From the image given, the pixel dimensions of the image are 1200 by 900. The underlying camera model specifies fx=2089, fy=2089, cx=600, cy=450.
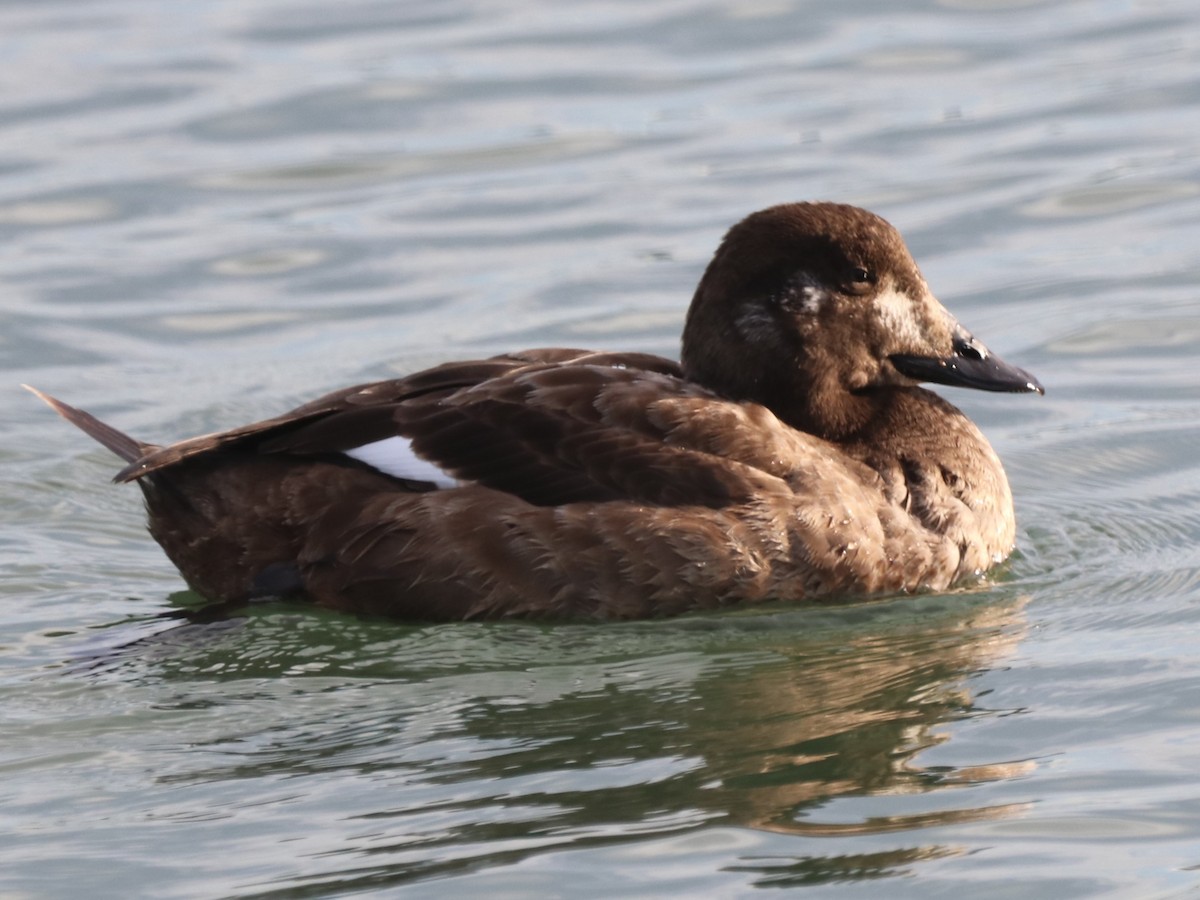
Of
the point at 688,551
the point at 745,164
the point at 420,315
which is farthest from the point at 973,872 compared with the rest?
the point at 745,164

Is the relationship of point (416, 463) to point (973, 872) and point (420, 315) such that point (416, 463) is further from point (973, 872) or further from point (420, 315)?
Answer: point (420, 315)

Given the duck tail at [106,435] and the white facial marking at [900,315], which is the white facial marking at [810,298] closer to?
the white facial marking at [900,315]

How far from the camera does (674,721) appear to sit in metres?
5.33

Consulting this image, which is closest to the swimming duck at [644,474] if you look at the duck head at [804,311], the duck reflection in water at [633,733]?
the duck head at [804,311]

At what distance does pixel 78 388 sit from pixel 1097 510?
4.25 meters

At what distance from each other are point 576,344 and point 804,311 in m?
2.55

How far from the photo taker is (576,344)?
8945 millimetres

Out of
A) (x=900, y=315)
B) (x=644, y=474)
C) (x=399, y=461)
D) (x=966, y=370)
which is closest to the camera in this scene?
(x=644, y=474)

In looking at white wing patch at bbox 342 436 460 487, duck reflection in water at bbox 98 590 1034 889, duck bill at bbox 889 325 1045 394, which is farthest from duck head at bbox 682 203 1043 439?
white wing patch at bbox 342 436 460 487

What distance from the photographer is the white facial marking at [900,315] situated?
21.6 ft

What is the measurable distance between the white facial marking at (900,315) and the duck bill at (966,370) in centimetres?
7

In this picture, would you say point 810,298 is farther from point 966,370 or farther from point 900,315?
point 966,370

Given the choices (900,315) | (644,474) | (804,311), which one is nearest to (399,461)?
(644,474)

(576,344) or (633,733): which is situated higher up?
(576,344)
